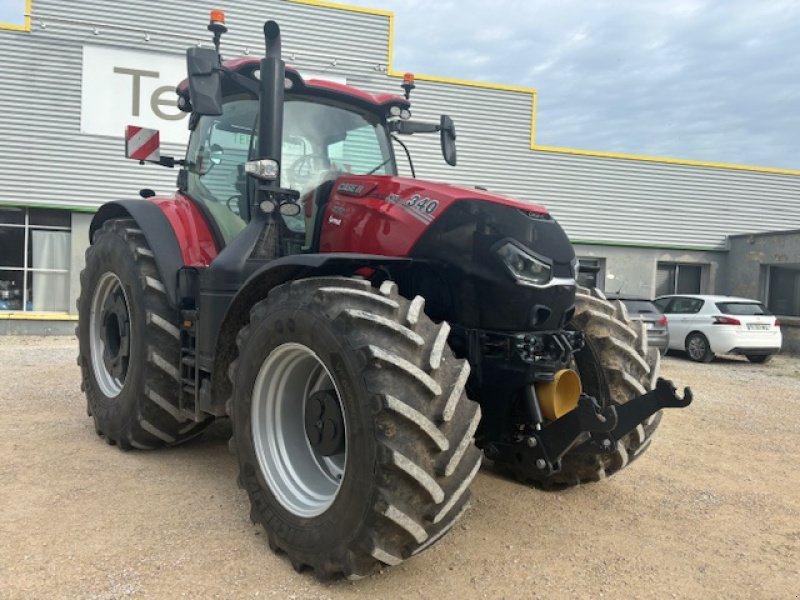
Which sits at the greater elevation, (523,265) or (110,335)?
(523,265)

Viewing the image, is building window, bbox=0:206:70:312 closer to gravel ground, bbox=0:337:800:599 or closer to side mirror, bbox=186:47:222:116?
gravel ground, bbox=0:337:800:599

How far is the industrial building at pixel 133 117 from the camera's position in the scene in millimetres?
14055

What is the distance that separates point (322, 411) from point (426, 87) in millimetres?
14736

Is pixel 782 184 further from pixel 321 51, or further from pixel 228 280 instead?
pixel 228 280

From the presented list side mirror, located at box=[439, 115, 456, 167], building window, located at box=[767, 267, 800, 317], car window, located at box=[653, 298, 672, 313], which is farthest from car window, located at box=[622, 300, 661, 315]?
side mirror, located at box=[439, 115, 456, 167]

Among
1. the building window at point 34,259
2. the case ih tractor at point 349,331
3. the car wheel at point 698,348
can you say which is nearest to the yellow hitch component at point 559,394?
the case ih tractor at point 349,331

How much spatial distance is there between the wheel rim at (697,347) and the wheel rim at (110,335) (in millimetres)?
Answer: 12721

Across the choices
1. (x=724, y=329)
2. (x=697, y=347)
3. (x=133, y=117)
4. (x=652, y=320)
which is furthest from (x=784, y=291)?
(x=133, y=117)

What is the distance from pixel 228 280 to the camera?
3797 mm

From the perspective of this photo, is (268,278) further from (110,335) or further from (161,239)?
(110,335)

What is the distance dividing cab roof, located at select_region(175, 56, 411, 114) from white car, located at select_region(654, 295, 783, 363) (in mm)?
11681

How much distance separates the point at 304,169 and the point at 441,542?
2344mm

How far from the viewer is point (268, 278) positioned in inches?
136

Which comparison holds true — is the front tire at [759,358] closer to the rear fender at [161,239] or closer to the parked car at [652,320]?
the parked car at [652,320]
